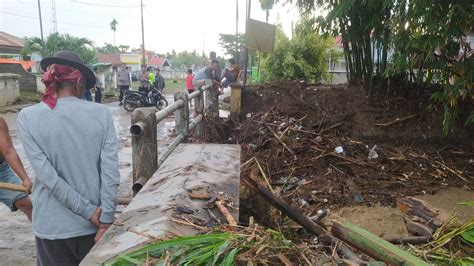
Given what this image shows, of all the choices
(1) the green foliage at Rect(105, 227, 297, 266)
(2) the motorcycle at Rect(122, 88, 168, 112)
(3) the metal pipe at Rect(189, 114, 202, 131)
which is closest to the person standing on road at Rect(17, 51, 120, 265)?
(1) the green foliage at Rect(105, 227, 297, 266)

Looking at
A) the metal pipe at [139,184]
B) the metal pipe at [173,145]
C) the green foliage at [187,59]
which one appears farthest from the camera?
the green foliage at [187,59]

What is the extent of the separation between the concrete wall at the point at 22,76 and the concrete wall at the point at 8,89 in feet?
9.37

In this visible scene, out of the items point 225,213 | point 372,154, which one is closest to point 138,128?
point 225,213

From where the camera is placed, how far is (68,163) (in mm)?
2230

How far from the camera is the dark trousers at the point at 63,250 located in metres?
2.28

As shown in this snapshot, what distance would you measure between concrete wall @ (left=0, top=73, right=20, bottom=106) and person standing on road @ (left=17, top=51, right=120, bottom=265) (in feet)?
51.4

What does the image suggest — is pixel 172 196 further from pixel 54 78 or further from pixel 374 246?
pixel 374 246

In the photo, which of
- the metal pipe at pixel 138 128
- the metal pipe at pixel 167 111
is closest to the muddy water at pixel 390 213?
the metal pipe at pixel 167 111

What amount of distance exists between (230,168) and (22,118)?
135cm

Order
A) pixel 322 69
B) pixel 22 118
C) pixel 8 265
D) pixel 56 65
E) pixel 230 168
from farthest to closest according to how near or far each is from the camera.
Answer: pixel 322 69, pixel 8 265, pixel 230 168, pixel 56 65, pixel 22 118

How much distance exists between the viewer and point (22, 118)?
213cm

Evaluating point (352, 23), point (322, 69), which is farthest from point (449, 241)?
point (322, 69)

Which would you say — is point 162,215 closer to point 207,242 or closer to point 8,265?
point 207,242

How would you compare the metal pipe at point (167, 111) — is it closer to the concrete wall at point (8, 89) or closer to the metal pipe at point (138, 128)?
the metal pipe at point (138, 128)
